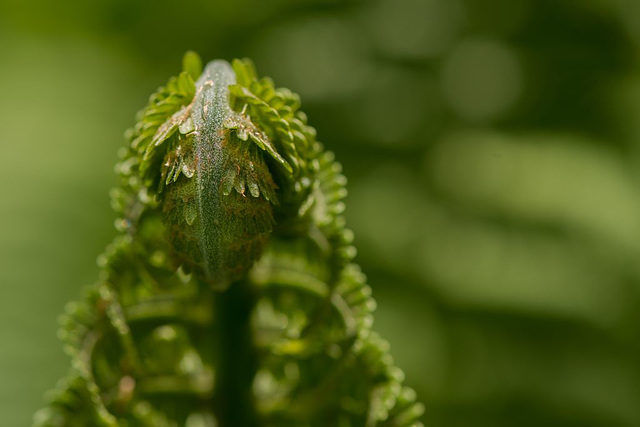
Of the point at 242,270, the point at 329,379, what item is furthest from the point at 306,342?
the point at 242,270

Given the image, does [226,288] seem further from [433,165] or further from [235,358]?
[433,165]

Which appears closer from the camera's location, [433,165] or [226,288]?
[226,288]

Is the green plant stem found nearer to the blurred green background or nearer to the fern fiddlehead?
the fern fiddlehead

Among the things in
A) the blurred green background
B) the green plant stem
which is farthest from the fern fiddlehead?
the blurred green background

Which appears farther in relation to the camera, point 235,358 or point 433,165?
point 433,165

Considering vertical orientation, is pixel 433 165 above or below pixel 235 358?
above

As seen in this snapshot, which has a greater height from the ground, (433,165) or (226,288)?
(433,165)

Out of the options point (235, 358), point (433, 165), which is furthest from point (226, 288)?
point (433, 165)
